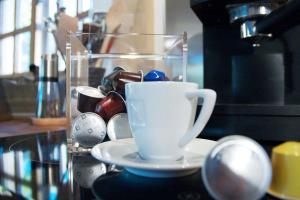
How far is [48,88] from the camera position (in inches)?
39.1

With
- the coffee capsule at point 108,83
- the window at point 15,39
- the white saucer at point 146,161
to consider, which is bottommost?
the white saucer at point 146,161

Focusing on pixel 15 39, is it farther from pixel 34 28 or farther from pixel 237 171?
pixel 237 171

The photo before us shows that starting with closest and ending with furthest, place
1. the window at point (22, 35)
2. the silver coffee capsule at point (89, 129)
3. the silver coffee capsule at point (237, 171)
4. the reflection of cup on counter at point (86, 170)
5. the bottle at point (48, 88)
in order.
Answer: the silver coffee capsule at point (237, 171), the reflection of cup on counter at point (86, 170), the silver coffee capsule at point (89, 129), the bottle at point (48, 88), the window at point (22, 35)

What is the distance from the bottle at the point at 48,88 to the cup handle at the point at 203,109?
30.0 inches

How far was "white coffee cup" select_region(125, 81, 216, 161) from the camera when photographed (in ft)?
1.04

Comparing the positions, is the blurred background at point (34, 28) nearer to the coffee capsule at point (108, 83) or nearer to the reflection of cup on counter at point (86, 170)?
the coffee capsule at point (108, 83)

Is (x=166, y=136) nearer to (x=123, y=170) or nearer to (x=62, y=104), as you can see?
(x=123, y=170)

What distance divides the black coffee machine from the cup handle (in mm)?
225

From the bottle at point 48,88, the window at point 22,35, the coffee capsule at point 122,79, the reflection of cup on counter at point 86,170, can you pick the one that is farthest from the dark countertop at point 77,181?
the window at point 22,35

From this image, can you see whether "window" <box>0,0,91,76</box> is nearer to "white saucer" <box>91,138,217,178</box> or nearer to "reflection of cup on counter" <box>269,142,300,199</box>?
"white saucer" <box>91,138,217,178</box>

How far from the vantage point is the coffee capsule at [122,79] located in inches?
19.4

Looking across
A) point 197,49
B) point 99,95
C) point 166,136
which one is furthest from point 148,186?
point 197,49

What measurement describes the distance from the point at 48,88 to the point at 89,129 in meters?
0.60

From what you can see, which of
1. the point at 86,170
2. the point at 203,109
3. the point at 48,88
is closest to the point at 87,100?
the point at 86,170
